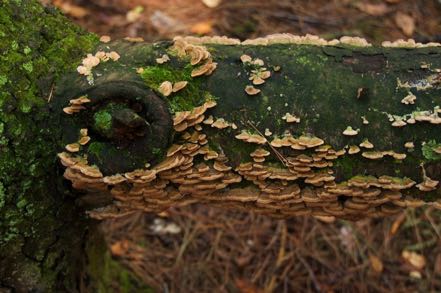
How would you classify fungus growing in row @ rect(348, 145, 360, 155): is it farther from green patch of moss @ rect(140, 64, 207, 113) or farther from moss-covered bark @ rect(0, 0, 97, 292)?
moss-covered bark @ rect(0, 0, 97, 292)

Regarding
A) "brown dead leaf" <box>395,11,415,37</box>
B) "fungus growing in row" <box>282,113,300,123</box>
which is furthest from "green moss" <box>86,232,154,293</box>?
"brown dead leaf" <box>395,11,415,37</box>

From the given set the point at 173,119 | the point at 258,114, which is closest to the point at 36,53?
the point at 173,119

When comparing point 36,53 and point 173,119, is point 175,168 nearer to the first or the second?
point 173,119

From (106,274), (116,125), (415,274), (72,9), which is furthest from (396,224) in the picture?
(72,9)

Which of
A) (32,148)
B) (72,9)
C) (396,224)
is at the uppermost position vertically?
(32,148)

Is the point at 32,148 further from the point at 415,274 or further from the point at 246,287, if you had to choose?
the point at 415,274

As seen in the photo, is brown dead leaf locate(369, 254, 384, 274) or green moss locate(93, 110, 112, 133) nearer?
green moss locate(93, 110, 112, 133)
